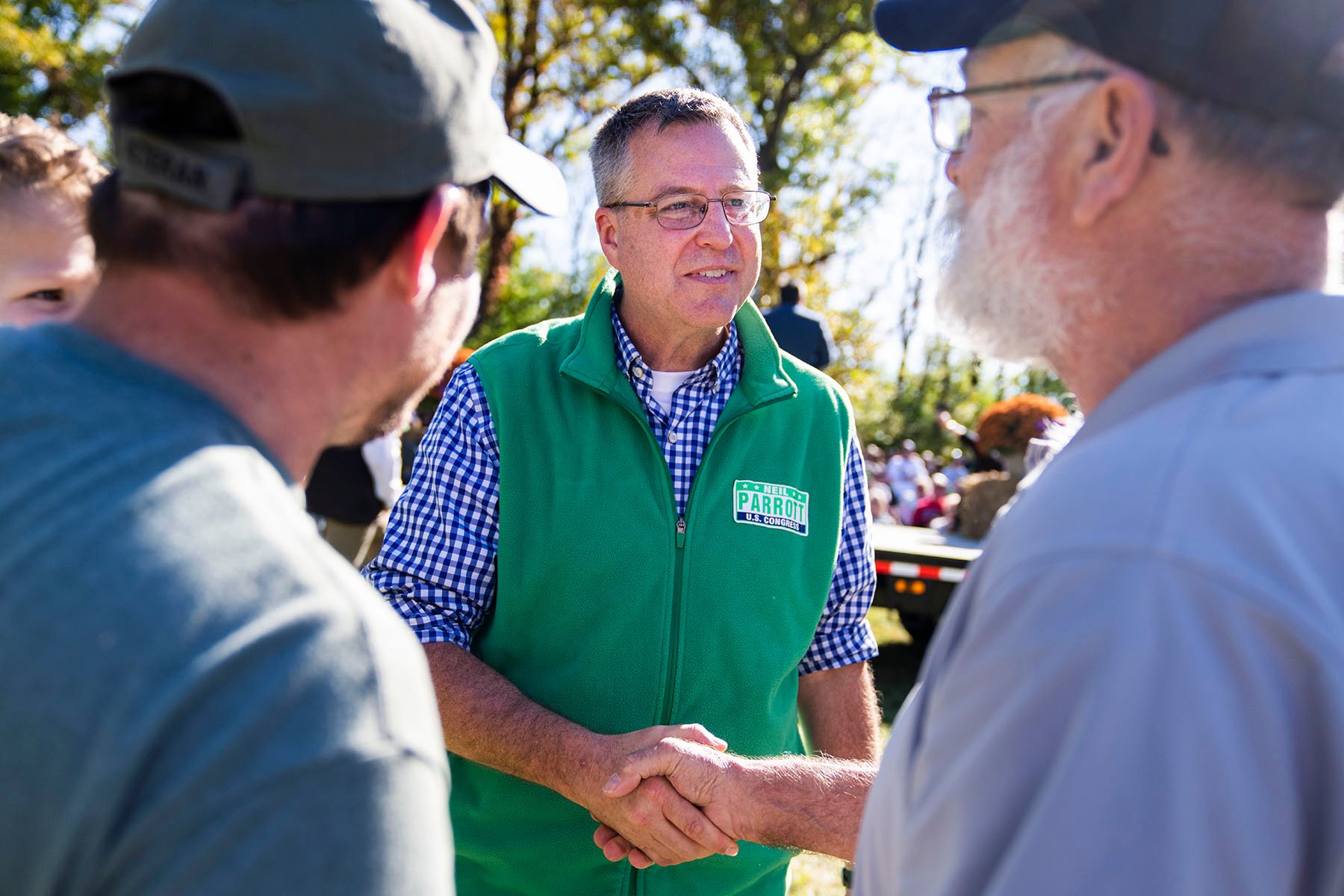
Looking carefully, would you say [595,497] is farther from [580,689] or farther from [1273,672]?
[1273,672]

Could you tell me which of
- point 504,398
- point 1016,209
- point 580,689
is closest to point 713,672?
point 580,689

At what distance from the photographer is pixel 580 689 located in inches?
85.4

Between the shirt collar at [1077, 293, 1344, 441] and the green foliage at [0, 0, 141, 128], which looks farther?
the green foliage at [0, 0, 141, 128]

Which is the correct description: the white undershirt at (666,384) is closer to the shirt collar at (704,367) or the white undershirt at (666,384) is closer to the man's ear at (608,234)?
the shirt collar at (704,367)

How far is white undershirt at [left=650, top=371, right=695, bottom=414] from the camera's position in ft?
8.15

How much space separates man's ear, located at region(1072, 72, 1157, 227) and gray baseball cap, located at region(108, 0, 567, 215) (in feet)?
2.36

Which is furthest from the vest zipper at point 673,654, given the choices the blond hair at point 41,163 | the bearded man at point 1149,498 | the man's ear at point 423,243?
the blond hair at point 41,163

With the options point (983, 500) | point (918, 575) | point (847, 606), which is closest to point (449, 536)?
point (847, 606)

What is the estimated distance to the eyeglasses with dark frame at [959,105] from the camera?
1.24m

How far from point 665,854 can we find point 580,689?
0.37 meters

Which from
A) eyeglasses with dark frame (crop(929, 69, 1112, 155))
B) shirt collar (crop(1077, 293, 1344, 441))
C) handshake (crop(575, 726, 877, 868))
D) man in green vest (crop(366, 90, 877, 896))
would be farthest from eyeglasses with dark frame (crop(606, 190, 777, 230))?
shirt collar (crop(1077, 293, 1344, 441))

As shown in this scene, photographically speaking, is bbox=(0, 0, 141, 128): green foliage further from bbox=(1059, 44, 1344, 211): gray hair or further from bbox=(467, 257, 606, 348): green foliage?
bbox=(1059, 44, 1344, 211): gray hair

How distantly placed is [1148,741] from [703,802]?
1.24 meters

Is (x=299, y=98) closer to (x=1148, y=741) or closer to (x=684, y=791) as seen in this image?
(x=1148, y=741)
